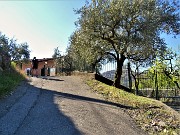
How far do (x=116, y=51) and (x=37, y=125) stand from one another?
9716 mm

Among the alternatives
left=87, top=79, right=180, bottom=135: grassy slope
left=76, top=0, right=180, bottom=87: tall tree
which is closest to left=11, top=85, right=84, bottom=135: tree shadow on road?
left=87, top=79, right=180, bottom=135: grassy slope

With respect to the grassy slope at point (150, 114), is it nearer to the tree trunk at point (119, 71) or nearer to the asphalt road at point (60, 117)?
the asphalt road at point (60, 117)

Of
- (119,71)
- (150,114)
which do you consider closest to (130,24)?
(119,71)

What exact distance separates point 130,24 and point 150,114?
20.1 ft

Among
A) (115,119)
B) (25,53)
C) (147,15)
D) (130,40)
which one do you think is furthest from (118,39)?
(25,53)

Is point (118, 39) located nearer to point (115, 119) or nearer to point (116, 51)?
point (116, 51)

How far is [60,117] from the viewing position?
7926mm

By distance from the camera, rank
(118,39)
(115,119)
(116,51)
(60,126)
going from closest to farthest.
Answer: (60,126)
(115,119)
(118,39)
(116,51)

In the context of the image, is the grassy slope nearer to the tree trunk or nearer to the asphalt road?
the asphalt road

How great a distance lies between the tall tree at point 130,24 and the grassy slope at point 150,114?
2821 millimetres

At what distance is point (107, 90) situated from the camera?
13.7 meters

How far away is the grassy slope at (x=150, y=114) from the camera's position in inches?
325

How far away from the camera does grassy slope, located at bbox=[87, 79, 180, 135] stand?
8258 mm

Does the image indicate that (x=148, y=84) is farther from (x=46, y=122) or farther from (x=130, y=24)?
(x=46, y=122)
